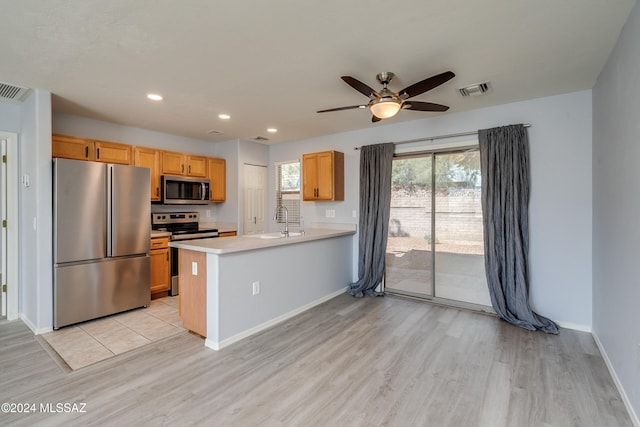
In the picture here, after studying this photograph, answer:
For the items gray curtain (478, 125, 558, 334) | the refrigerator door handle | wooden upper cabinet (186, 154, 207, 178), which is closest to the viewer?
gray curtain (478, 125, 558, 334)

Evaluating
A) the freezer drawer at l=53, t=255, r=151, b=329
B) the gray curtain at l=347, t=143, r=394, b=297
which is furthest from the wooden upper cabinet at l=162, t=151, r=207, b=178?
the gray curtain at l=347, t=143, r=394, b=297

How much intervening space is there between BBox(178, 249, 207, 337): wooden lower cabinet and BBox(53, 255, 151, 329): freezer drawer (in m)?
1.01

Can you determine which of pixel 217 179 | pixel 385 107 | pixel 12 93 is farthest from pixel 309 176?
pixel 12 93

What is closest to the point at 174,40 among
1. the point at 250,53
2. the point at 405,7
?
the point at 250,53

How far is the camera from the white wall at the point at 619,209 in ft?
6.21

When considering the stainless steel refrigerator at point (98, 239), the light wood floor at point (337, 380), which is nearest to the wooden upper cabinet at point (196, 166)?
the stainless steel refrigerator at point (98, 239)

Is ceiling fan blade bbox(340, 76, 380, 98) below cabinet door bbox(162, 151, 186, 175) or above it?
above

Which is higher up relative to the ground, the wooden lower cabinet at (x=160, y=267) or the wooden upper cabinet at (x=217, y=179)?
the wooden upper cabinet at (x=217, y=179)

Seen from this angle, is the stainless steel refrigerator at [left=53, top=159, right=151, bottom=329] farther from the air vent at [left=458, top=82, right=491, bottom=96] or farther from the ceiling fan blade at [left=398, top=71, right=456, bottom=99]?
the air vent at [left=458, top=82, right=491, bottom=96]

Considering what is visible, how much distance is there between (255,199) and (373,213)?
2.38 m

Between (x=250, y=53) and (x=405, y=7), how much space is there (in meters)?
1.21

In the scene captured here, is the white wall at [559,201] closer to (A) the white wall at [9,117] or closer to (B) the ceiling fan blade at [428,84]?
(B) the ceiling fan blade at [428,84]

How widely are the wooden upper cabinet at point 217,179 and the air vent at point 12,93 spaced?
244 cm

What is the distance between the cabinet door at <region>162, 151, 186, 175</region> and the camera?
4.77 meters
